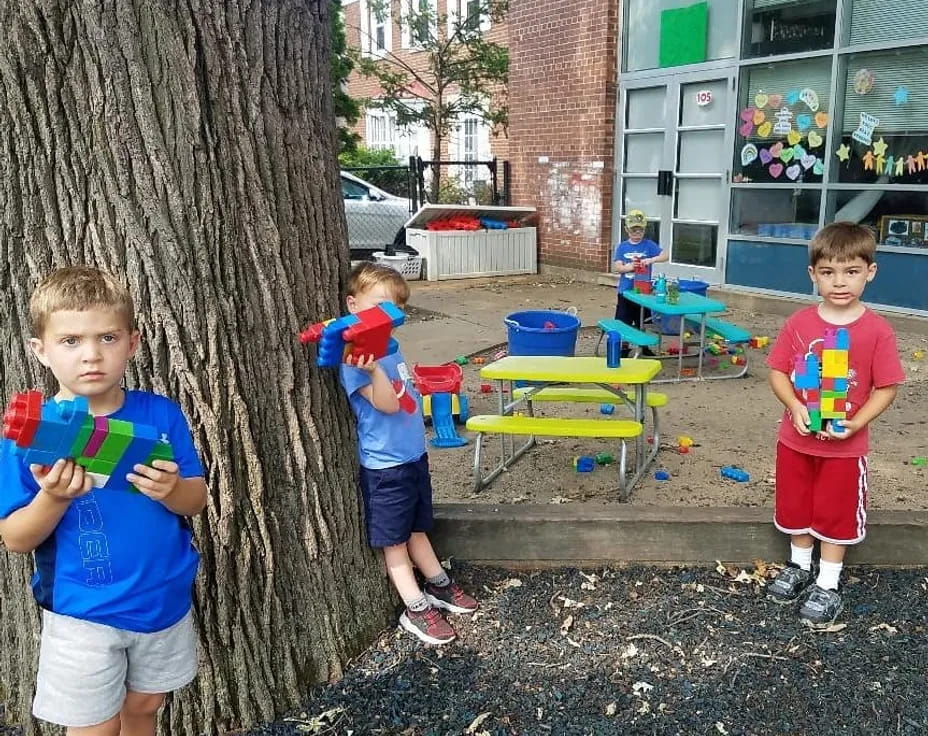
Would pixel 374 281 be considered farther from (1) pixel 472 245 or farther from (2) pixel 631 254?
(1) pixel 472 245

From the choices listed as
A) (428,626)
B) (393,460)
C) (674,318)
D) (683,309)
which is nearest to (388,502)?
(393,460)

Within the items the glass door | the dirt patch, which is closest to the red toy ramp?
the dirt patch

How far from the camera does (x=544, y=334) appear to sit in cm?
551

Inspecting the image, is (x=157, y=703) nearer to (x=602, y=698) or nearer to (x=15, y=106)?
(x=602, y=698)

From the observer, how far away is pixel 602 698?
8.96ft

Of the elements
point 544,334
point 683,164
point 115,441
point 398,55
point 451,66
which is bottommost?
point 544,334

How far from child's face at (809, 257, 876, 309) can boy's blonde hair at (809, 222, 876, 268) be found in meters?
0.02

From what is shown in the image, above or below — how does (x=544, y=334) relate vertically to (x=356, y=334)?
below

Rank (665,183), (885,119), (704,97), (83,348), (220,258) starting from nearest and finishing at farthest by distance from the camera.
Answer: (83,348), (220,258), (885,119), (704,97), (665,183)

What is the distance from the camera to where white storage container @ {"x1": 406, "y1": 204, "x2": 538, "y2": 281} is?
1187 cm

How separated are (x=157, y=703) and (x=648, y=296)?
Answer: 5445 millimetres

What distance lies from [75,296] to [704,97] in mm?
9451

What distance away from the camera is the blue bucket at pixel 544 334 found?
550 cm

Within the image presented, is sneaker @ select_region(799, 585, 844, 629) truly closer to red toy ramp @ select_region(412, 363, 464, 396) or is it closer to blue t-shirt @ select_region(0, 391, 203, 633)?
blue t-shirt @ select_region(0, 391, 203, 633)
